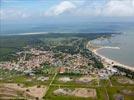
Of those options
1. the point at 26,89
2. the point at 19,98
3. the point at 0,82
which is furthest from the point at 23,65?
the point at 19,98

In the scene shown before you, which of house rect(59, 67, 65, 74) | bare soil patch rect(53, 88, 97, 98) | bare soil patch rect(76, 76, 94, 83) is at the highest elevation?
house rect(59, 67, 65, 74)

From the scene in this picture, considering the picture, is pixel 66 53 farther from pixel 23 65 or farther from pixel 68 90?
pixel 68 90

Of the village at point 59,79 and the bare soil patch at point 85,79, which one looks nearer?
the village at point 59,79

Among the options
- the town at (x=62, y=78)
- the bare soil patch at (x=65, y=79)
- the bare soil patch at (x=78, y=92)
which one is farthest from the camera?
the bare soil patch at (x=65, y=79)

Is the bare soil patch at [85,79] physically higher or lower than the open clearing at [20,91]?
higher

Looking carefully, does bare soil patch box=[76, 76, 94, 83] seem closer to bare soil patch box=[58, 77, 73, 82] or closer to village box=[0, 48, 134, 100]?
village box=[0, 48, 134, 100]

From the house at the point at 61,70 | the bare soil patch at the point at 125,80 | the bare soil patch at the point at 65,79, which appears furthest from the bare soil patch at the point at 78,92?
→ the house at the point at 61,70

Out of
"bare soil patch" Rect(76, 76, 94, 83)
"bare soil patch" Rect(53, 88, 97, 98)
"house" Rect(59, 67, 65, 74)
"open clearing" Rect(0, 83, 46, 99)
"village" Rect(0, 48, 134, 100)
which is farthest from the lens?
"house" Rect(59, 67, 65, 74)

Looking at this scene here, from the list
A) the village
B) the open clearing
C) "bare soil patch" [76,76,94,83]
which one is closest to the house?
the village

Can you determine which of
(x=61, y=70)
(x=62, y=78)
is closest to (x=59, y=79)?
(x=62, y=78)

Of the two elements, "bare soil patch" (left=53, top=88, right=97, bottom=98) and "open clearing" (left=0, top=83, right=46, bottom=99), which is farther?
"bare soil patch" (left=53, top=88, right=97, bottom=98)

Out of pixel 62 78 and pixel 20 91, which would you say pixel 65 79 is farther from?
pixel 20 91

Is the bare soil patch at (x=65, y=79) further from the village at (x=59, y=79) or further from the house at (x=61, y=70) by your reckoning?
the house at (x=61, y=70)
